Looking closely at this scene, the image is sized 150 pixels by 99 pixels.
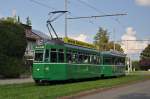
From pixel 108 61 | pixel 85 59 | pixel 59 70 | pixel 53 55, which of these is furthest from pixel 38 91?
pixel 108 61

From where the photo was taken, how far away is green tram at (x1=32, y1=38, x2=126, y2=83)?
3186 cm

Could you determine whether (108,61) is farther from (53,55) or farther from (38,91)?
(38,91)

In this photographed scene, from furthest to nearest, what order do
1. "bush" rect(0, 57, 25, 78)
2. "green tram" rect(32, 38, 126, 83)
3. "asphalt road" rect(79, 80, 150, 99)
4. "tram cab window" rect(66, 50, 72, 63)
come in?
"bush" rect(0, 57, 25, 78)
"tram cab window" rect(66, 50, 72, 63)
"green tram" rect(32, 38, 126, 83)
"asphalt road" rect(79, 80, 150, 99)

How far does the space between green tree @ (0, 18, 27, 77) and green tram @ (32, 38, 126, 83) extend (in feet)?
38.5

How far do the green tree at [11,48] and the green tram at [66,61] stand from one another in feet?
38.5

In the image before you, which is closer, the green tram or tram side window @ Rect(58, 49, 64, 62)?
A: the green tram

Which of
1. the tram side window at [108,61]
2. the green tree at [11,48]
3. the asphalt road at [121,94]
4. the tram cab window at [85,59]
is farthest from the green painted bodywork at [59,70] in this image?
the green tree at [11,48]

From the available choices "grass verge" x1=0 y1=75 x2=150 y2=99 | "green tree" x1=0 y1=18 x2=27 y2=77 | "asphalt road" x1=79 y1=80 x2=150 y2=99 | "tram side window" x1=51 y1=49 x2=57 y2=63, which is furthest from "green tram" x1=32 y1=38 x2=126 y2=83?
"green tree" x1=0 y1=18 x2=27 y2=77

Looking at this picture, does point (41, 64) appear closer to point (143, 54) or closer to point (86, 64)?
point (86, 64)

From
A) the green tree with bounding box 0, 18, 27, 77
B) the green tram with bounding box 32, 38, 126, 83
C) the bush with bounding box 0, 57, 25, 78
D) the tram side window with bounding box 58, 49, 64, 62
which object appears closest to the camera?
the green tram with bounding box 32, 38, 126, 83

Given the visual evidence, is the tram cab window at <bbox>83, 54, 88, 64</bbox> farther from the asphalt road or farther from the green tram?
the asphalt road

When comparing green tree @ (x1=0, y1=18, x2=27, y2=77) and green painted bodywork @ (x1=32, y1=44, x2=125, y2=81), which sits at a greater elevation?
green tree @ (x1=0, y1=18, x2=27, y2=77)

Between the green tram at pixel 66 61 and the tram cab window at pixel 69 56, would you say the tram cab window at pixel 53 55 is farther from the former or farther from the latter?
the tram cab window at pixel 69 56

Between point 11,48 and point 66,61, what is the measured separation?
19.8 metres
